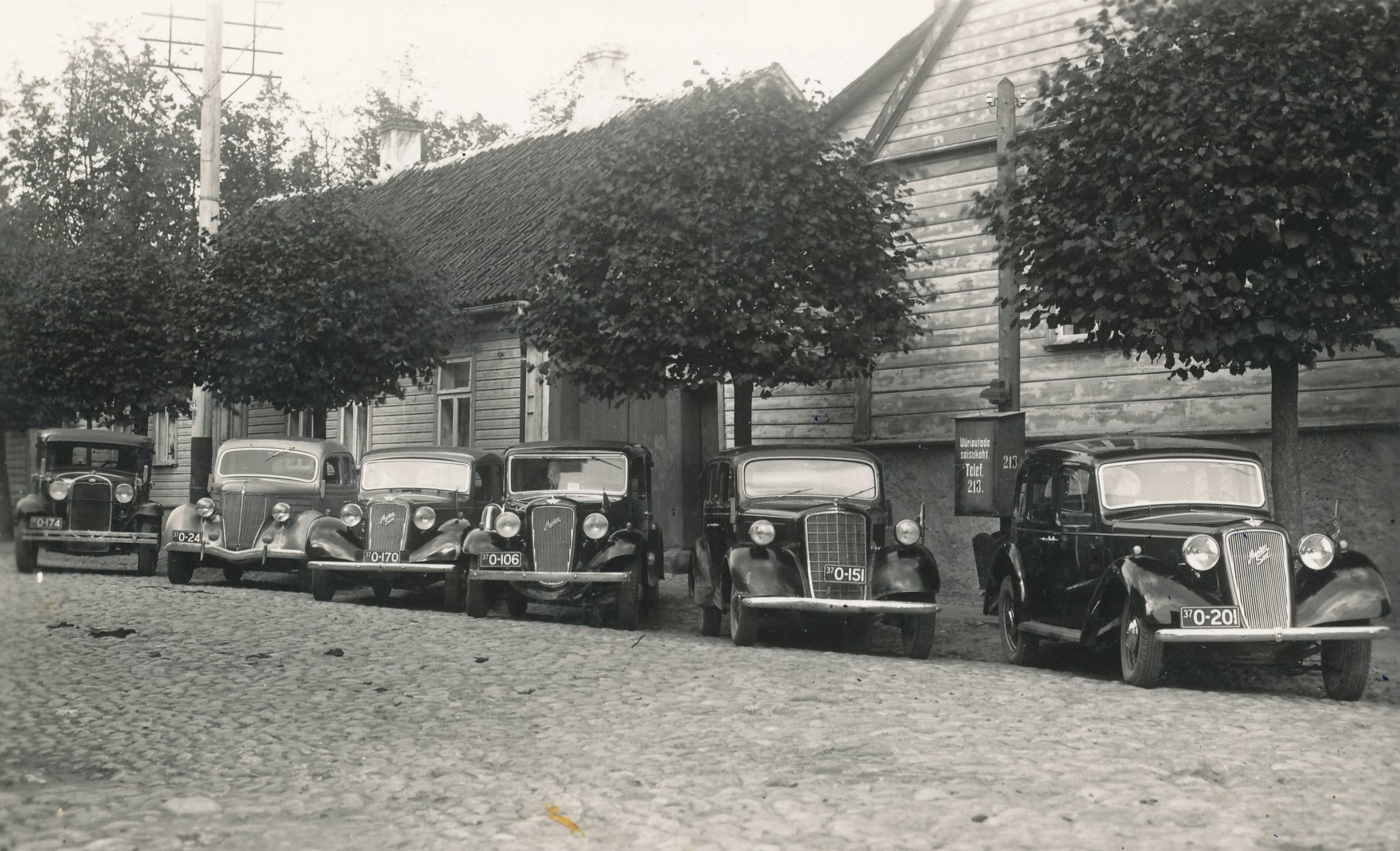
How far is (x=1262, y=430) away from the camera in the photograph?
546 inches

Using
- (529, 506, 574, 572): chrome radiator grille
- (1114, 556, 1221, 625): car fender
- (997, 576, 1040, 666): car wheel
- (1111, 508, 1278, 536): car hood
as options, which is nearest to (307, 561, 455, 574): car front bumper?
(529, 506, 574, 572): chrome radiator grille

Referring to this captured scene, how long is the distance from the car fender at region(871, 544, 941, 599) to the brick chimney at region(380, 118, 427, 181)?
24412 millimetres

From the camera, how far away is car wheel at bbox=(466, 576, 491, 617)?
1308 cm

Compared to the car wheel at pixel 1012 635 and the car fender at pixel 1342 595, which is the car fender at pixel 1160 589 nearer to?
the car fender at pixel 1342 595

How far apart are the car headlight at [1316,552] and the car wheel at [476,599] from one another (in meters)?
6.99

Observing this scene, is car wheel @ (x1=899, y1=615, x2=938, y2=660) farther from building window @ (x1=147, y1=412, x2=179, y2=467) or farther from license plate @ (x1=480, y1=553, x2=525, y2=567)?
building window @ (x1=147, y1=412, x2=179, y2=467)

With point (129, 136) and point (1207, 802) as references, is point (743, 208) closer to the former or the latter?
point (1207, 802)

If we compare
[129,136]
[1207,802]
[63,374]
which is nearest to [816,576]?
[1207,802]

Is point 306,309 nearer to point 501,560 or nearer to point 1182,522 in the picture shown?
point 501,560

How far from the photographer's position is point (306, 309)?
18.9 metres

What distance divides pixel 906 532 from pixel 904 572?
15.3 inches

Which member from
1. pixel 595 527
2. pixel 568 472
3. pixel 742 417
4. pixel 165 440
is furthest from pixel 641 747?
pixel 165 440

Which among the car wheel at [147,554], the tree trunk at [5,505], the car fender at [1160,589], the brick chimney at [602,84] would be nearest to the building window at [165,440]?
the tree trunk at [5,505]

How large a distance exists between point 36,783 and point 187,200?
2835 centimetres
